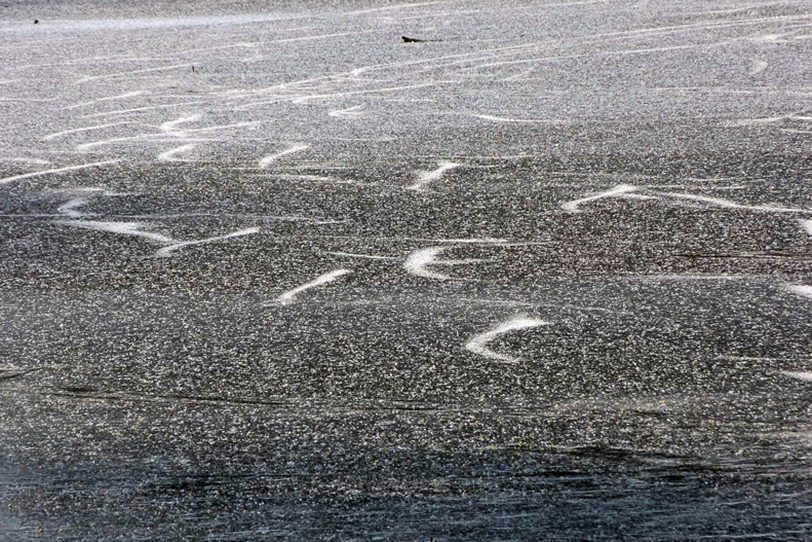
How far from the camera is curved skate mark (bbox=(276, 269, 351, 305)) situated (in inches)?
149

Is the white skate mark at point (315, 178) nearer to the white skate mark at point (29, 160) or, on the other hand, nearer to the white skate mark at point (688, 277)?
the white skate mark at point (29, 160)

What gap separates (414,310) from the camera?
12.0 ft

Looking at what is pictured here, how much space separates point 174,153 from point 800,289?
11.2 feet

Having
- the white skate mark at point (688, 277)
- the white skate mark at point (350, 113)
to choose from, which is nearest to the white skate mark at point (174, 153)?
the white skate mark at point (350, 113)

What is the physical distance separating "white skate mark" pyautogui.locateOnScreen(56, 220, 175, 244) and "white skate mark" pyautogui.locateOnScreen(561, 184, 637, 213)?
4.92 feet

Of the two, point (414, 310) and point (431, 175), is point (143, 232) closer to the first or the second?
point (431, 175)

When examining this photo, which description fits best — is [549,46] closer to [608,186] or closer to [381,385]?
[608,186]

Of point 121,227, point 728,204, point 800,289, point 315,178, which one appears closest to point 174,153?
point 315,178

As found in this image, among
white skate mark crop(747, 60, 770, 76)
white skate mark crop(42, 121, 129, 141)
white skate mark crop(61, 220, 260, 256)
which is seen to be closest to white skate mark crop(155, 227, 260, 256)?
white skate mark crop(61, 220, 260, 256)

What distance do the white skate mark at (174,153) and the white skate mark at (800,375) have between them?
3610 mm

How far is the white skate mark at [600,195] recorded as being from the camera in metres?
4.75

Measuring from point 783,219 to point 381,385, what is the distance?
6.70ft

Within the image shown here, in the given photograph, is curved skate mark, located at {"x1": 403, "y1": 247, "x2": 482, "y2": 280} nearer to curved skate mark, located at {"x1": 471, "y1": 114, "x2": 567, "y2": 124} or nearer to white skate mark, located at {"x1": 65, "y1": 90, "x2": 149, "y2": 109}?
curved skate mark, located at {"x1": 471, "y1": 114, "x2": 567, "y2": 124}

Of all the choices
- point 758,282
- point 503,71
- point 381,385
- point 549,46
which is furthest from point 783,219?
point 549,46
